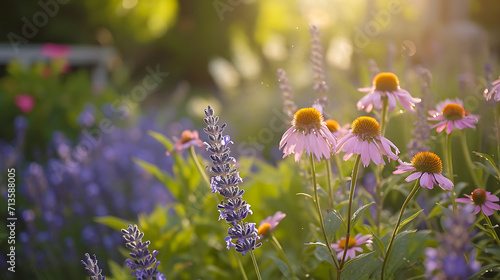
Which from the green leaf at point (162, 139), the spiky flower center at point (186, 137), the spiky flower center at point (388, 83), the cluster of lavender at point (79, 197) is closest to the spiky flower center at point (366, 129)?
the spiky flower center at point (388, 83)

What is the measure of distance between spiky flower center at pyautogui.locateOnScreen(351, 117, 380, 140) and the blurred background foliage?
0.60 m

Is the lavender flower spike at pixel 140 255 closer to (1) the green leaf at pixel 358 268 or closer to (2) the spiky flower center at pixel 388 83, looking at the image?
(1) the green leaf at pixel 358 268

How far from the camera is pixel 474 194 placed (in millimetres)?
1160

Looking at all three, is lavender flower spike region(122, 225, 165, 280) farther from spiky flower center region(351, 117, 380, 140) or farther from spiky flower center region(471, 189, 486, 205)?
spiky flower center region(471, 189, 486, 205)

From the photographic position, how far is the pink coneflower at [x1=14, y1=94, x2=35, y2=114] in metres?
4.61

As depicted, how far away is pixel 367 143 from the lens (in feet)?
3.51

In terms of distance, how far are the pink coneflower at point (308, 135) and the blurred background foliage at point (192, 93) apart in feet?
1.86

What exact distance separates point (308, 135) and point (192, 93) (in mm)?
9318

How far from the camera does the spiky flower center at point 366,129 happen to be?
107 centimetres

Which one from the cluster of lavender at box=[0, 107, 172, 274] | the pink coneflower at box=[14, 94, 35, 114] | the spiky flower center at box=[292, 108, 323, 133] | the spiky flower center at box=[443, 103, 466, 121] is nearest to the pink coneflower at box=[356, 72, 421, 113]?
the spiky flower center at box=[443, 103, 466, 121]

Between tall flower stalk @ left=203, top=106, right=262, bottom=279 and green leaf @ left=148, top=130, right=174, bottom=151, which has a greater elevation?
green leaf @ left=148, top=130, right=174, bottom=151

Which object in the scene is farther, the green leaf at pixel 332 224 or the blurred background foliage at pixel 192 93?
the blurred background foliage at pixel 192 93

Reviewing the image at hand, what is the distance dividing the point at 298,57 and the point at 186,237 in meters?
3.43

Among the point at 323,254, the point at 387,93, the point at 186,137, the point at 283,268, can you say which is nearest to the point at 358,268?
the point at 323,254
